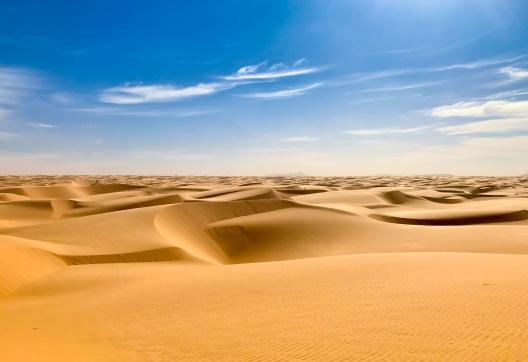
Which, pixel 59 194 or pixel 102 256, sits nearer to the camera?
pixel 102 256

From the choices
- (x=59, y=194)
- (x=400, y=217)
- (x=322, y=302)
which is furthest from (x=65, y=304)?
(x=59, y=194)

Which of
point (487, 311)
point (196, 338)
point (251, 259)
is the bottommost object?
point (251, 259)

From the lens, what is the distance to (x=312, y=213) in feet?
66.4

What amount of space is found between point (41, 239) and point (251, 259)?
675 centimetres

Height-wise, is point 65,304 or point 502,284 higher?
point 502,284

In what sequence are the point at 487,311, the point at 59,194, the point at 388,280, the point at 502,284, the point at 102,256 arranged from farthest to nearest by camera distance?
the point at 59,194 < the point at 102,256 < the point at 388,280 < the point at 502,284 < the point at 487,311

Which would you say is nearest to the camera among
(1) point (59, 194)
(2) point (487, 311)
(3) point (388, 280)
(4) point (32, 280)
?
(2) point (487, 311)

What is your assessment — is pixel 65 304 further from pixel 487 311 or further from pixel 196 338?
pixel 487 311

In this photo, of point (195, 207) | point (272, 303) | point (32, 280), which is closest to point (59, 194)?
point (195, 207)

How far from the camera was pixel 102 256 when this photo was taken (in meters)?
12.5

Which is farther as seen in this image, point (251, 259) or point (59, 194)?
point (59, 194)

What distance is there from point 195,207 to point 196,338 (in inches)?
600

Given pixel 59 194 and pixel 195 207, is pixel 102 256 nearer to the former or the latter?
pixel 195 207

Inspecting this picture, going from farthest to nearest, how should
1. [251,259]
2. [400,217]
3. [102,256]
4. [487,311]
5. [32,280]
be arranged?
[400,217] < [251,259] < [102,256] < [32,280] < [487,311]
